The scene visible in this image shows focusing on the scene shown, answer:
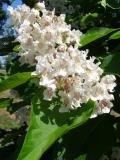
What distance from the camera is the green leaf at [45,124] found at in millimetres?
1560

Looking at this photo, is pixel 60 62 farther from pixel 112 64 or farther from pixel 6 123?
pixel 6 123

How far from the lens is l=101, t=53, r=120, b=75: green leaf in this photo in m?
1.96

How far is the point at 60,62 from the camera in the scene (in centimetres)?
167

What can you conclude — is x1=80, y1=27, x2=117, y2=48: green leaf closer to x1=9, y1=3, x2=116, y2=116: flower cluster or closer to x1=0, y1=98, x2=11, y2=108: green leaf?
x1=9, y1=3, x2=116, y2=116: flower cluster

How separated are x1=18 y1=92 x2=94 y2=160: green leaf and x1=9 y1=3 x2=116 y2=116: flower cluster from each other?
0.03 metres

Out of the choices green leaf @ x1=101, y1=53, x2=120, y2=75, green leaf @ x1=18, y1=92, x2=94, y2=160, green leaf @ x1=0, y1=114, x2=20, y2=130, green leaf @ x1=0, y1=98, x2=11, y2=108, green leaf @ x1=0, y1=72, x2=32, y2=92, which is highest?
green leaf @ x1=0, y1=72, x2=32, y2=92

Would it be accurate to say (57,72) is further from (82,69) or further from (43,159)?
(43,159)

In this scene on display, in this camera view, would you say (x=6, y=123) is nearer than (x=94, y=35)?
No

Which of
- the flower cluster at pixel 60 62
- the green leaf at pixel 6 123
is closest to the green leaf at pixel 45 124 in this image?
the flower cluster at pixel 60 62

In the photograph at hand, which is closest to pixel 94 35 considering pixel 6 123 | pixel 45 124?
pixel 45 124

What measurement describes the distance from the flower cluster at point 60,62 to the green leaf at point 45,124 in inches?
1.3

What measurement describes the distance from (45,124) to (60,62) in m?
0.21

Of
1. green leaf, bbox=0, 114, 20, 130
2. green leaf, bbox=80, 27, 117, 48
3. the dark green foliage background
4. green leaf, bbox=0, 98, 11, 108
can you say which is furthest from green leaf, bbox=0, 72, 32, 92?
green leaf, bbox=0, 114, 20, 130

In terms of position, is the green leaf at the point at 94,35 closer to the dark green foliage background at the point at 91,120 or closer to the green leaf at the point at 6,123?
the dark green foliage background at the point at 91,120
